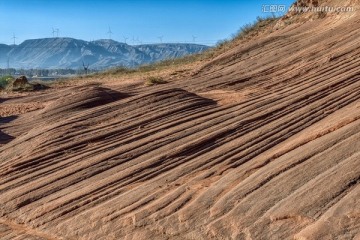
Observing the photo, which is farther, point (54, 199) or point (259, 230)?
point (54, 199)

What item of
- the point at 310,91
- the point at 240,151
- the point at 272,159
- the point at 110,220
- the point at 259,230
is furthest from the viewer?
the point at 310,91

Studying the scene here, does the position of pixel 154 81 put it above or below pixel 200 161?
above

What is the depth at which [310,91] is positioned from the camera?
10617mm

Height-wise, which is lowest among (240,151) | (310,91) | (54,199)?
(54,199)

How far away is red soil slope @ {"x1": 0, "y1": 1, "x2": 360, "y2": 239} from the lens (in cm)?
648

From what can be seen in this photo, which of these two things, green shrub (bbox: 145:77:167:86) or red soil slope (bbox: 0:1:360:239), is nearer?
red soil slope (bbox: 0:1:360:239)

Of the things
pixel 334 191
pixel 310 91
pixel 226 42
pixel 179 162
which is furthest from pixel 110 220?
pixel 226 42

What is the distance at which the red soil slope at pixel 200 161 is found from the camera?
21.2ft

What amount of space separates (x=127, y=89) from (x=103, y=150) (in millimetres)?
7196

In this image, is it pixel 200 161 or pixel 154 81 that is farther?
pixel 154 81

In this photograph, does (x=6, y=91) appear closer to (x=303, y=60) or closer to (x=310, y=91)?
(x=303, y=60)

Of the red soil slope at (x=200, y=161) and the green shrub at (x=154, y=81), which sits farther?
the green shrub at (x=154, y=81)

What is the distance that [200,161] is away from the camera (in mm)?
8531

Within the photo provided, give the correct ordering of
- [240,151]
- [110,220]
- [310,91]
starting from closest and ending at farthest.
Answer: [110,220]
[240,151]
[310,91]
